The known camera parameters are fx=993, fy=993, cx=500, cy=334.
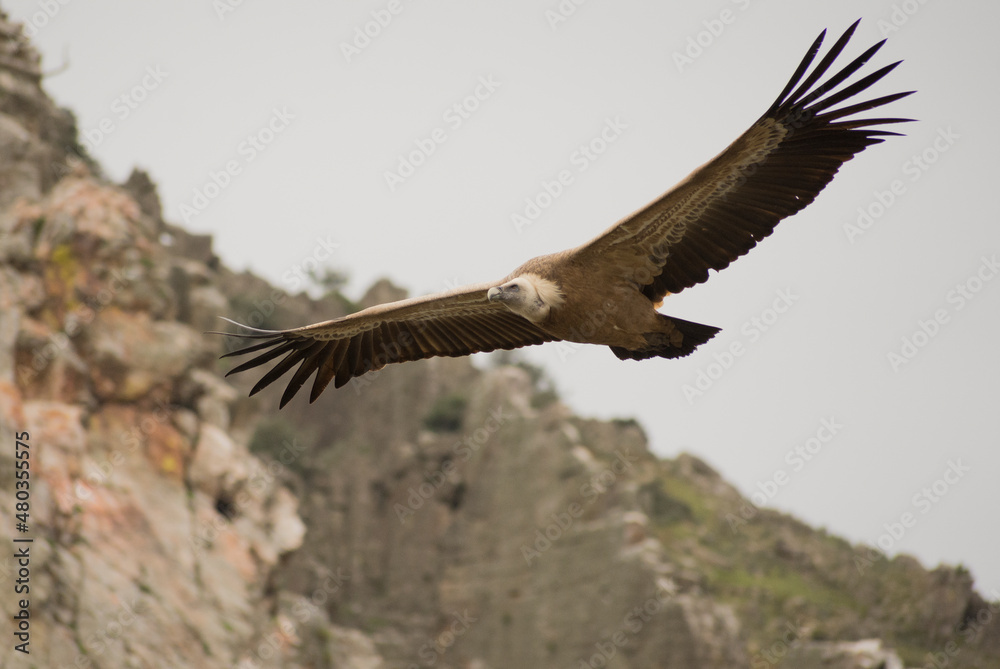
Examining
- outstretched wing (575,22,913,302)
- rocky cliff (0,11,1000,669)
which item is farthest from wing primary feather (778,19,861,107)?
rocky cliff (0,11,1000,669)

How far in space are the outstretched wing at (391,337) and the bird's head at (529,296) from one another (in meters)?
1.01

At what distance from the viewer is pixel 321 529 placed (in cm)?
3422

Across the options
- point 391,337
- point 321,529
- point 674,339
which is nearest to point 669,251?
point 674,339

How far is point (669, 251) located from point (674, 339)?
814 millimetres

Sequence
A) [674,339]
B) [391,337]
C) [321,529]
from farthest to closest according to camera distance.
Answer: [321,529], [391,337], [674,339]

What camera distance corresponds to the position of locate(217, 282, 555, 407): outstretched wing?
9844mm

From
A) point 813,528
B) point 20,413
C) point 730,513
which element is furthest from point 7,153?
point 813,528

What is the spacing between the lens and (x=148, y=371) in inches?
894

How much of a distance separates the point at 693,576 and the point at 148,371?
14239mm

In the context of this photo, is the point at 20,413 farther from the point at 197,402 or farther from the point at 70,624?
the point at 197,402

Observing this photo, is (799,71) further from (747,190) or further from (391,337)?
(391,337)

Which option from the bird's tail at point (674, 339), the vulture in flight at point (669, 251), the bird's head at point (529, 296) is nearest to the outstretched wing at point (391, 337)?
the vulture in flight at point (669, 251)

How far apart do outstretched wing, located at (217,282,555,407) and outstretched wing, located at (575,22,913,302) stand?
154cm

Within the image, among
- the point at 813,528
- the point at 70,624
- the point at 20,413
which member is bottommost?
the point at 70,624
